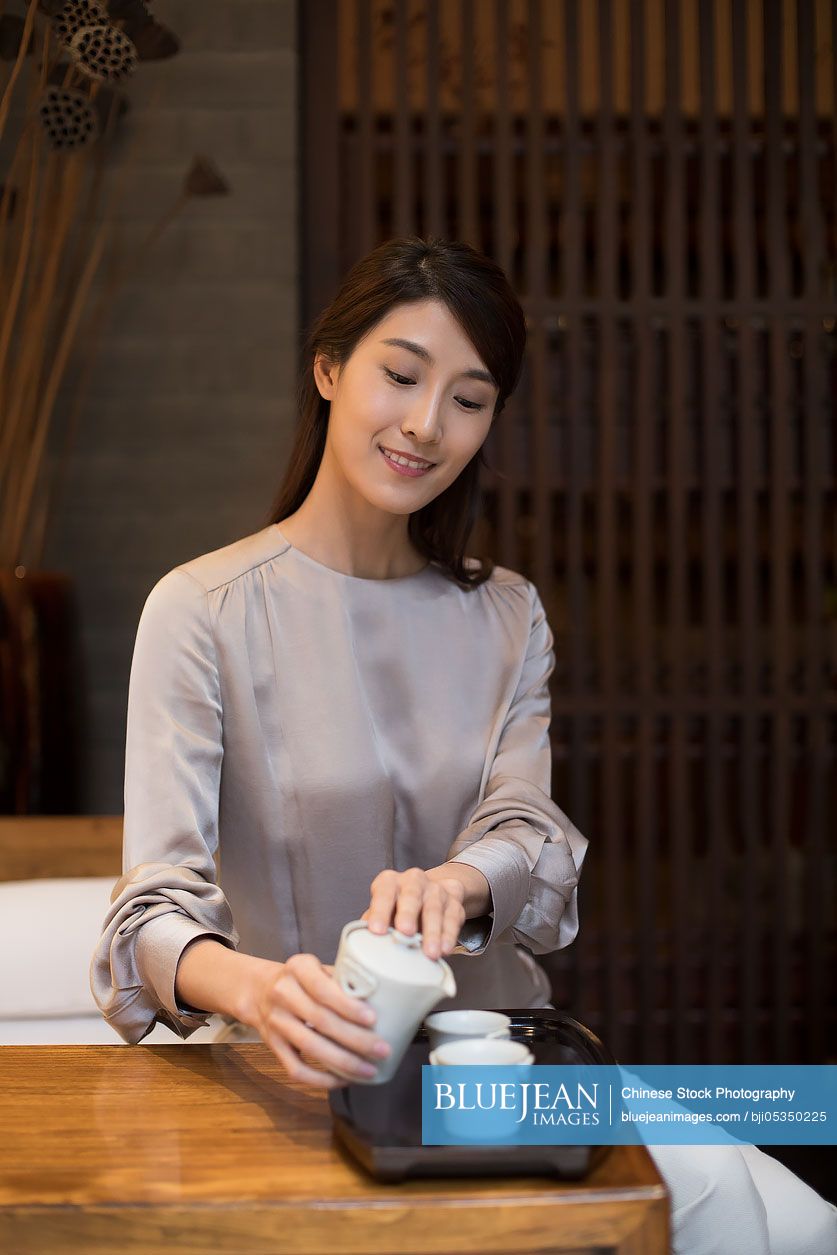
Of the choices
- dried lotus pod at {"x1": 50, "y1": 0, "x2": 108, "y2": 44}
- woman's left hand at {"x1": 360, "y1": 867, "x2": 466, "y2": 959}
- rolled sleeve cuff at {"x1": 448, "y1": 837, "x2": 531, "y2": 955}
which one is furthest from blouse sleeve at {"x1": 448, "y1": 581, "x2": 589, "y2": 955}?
dried lotus pod at {"x1": 50, "y1": 0, "x2": 108, "y2": 44}

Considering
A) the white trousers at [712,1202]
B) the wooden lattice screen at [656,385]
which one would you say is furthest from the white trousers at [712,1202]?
the wooden lattice screen at [656,385]

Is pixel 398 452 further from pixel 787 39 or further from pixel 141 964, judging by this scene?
pixel 787 39

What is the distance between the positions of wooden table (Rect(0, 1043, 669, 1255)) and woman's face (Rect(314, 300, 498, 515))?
71cm

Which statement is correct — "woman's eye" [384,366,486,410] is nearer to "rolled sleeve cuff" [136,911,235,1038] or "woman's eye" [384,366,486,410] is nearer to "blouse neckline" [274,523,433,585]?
"blouse neckline" [274,523,433,585]

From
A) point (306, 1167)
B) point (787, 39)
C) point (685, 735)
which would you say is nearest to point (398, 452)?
point (306, 1167)

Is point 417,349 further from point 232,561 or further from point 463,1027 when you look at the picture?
point 463,1027

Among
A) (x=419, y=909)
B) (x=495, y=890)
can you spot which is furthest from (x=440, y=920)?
(x=495, y=890)

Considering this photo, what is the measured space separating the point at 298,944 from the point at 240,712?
282 millimetres

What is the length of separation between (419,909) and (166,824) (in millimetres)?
356

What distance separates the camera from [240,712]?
1391 mm

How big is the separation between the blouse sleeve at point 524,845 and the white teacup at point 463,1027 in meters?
0.30

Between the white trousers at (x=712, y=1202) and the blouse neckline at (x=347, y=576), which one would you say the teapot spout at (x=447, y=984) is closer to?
the white trousers at (x=712, y=1202)

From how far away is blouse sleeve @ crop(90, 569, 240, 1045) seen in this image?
114 centimetres

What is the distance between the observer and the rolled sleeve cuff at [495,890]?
47.8 inches
